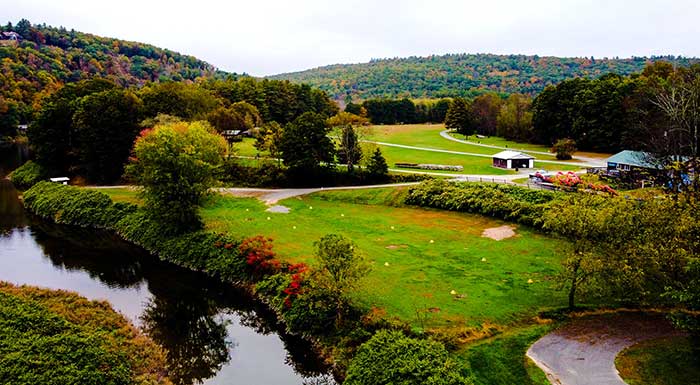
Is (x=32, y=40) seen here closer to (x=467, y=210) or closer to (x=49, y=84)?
(x=49, y=84)

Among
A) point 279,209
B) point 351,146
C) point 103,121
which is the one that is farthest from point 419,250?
point 103,121

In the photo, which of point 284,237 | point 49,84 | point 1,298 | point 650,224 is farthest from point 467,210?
point 49,84

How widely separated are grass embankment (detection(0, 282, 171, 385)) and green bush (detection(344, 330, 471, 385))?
809cm

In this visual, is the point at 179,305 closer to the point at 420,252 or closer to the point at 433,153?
the point at 420,252

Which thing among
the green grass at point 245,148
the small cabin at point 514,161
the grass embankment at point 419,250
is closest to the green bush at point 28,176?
the grass embankment at point 419,250

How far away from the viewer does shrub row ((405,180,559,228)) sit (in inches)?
1547

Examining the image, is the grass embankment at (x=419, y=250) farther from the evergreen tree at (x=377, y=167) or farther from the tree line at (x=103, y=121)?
the tree line at (x=103, y=121)

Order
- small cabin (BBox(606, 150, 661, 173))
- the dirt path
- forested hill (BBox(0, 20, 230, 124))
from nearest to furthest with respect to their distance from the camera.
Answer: the dirt path < small cabin (BBox(606, 150, 661, 173)) < forested hill (BBox(0, 20, 230, 124))

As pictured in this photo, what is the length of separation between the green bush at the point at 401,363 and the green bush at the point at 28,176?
55137 millimetres

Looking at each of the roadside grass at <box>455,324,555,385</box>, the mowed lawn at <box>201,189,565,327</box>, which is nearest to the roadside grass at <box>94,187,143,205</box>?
the mowed lawn at <box>201,189,565,327</box>

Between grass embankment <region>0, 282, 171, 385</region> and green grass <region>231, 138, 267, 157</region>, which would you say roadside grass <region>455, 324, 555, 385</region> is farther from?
green grass <region>231, 138, 267, 157</region>

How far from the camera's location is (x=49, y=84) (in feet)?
386

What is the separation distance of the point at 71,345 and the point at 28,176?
50.1 metres

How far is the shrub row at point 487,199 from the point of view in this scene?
39.3m
